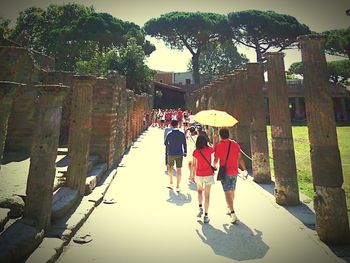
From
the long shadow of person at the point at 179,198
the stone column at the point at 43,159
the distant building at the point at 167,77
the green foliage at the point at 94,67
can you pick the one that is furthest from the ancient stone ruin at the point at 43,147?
the distant building at the point at 167,77

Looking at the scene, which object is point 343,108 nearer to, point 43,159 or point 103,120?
point 103,120

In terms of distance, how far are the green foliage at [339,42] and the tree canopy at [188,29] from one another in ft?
52.3

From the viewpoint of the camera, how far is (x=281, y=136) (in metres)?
5.19

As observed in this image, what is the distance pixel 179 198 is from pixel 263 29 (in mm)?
41112

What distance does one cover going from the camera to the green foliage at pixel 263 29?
39.6 m

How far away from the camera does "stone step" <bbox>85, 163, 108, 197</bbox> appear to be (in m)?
5.15

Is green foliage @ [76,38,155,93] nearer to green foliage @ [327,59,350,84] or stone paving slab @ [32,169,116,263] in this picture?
stone paving slab @ [32,169,116,263]

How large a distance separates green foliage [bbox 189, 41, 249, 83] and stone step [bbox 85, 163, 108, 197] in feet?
139

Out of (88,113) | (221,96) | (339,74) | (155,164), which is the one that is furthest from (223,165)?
(339,74)

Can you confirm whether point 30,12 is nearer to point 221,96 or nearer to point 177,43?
point 177,43

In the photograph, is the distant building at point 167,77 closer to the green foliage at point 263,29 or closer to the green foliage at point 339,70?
the green foliage at point 263,29

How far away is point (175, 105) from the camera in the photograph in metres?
41.4

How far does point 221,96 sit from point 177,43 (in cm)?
3456

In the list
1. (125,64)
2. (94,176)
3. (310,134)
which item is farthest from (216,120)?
(125,64)
